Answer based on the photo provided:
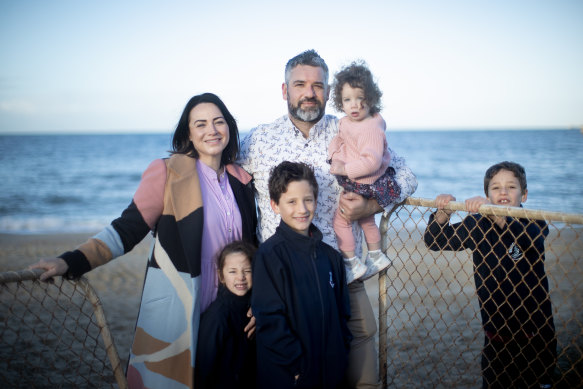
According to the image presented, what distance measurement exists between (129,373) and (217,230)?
1052 millimetres

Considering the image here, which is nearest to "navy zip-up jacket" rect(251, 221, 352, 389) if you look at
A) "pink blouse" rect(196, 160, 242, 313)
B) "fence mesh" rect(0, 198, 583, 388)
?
"pink blouse" rect(196, 160, 242, 313)

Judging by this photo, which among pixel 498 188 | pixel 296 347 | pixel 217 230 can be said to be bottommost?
pixel 296 347

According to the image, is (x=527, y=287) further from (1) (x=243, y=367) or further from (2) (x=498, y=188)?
(1) (x=243, y=367)

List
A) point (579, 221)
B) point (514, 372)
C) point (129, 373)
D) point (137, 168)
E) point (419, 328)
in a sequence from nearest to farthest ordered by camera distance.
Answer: point (579, 221) → point (129, 373) → point (514, 372) → point (419, 328) → point (137, 168)

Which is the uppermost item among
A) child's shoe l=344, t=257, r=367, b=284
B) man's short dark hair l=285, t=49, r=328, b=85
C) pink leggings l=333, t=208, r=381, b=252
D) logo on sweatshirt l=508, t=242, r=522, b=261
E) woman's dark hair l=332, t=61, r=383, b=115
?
man's short dark hair l=285, t=49, r=328, b=85

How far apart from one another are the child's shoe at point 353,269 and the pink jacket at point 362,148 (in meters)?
0.57

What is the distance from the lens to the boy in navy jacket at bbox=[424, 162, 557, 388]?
267cm

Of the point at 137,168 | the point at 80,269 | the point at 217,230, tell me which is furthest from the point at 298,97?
the point at 137,168

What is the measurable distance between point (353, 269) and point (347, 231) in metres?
0.27

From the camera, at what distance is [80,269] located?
2.29m

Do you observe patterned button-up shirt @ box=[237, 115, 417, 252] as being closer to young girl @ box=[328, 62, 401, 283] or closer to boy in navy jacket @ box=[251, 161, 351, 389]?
young girl @ box=[328, 62, 401, 283]

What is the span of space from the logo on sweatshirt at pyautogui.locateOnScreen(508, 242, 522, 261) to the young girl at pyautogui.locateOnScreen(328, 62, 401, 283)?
836 millimetres

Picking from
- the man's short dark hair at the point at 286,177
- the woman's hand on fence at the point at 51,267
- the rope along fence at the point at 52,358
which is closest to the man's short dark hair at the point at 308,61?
the man's short dark hair at the point at 286,177

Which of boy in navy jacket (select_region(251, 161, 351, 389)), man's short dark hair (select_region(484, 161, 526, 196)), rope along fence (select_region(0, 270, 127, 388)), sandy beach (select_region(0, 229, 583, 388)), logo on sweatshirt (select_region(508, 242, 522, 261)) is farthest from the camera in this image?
sandy beach (select_region(0, 229, 583, 388))
